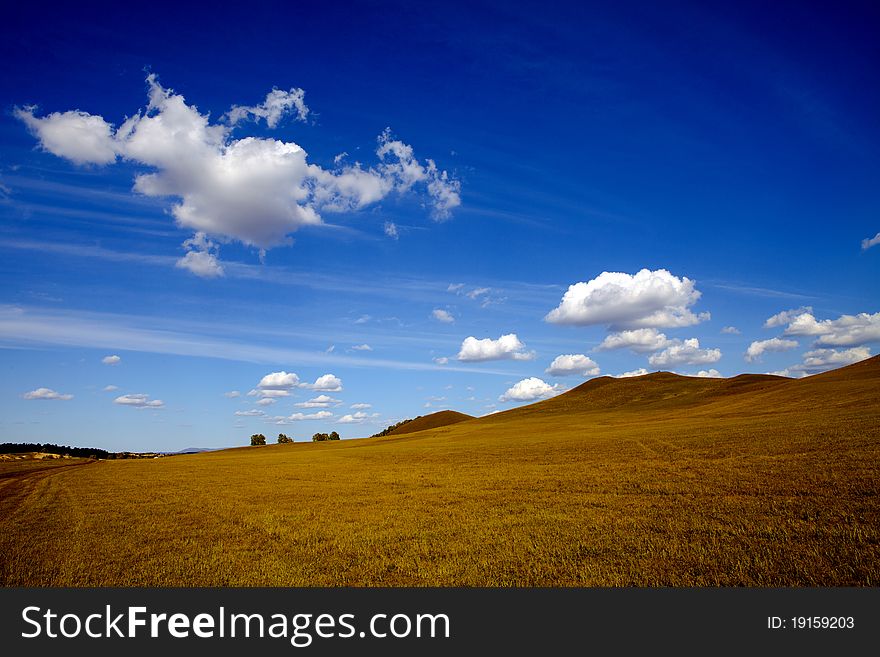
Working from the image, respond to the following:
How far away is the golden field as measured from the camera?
40.3ft

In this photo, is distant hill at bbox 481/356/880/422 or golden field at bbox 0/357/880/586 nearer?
golden field at bbox 0/357/880/586

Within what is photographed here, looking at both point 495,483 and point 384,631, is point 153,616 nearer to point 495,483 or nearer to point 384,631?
point 384,631

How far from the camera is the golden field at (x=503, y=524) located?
1228 centimetres

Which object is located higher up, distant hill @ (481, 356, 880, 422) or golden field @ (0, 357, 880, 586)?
distant hill @ (481, 356, 880, 422)

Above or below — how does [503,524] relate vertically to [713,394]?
below

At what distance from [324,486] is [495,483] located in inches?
471

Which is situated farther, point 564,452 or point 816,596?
point 564,452

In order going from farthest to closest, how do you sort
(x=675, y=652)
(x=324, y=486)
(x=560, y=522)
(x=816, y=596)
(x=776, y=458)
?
(x=324, y=486) → (x=776, y=458) → (x=560, y=522) → (x=816, y=596) → (x=675, y=652)

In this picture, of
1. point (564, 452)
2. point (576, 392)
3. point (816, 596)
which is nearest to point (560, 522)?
point (816, 596)

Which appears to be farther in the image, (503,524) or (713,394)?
(713,394)

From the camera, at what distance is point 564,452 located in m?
44.4

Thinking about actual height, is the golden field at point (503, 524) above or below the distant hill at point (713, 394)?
below

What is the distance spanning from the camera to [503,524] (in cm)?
1784

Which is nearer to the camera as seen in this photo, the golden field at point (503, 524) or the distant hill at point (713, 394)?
the golden field at point (503, 524)
